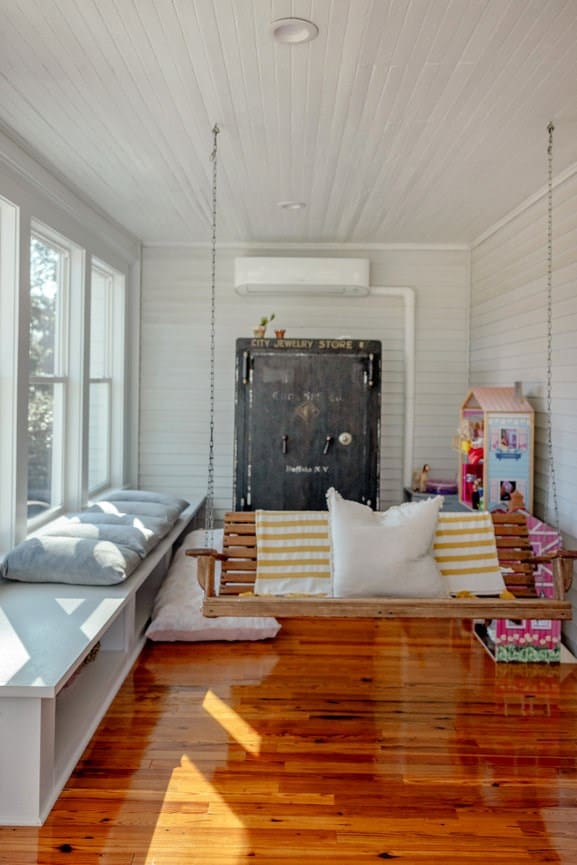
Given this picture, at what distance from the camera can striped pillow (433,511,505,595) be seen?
10.8 ft

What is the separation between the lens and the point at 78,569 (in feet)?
12.3

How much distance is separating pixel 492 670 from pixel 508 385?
2095mm

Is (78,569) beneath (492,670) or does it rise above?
above

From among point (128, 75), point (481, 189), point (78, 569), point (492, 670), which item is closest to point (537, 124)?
point (481, 189)

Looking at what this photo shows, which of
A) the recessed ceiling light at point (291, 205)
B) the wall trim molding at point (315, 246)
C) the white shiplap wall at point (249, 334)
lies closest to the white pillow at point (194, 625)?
the white shiplap wall at point (249, 334)

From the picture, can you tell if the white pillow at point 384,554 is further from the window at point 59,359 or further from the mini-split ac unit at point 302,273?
the mini-split ac unit at point 302,273

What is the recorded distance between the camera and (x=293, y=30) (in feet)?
8.71

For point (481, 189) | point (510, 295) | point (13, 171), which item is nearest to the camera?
point (13, 171)

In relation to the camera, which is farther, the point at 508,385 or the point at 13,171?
the point at 508,385

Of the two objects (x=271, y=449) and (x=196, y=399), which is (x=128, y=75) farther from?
(x=196, y=399)

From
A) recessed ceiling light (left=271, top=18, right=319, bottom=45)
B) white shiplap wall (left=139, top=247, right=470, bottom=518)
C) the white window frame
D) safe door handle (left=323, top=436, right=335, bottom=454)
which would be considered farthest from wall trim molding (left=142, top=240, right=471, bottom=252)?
recessed ceiling light (left=271, top=18, right=319, bottom=45)

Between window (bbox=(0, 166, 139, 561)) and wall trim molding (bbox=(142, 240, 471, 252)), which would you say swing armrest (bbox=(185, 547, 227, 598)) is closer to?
window (bbox=(0, 166, 139, 561))

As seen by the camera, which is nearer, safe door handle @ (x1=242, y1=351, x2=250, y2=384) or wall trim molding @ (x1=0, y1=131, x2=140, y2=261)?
wall trim molding @ (x1=0, y1=131, x2=140, y2=261)

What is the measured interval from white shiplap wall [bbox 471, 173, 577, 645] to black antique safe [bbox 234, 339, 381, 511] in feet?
3.00
